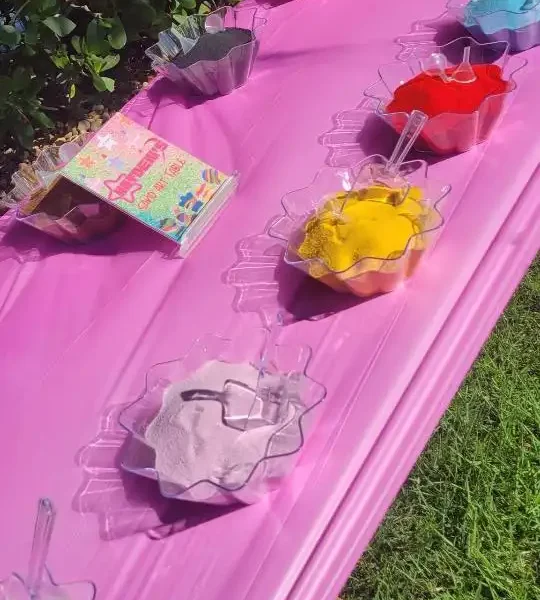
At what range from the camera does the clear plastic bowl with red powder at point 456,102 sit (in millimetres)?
1073

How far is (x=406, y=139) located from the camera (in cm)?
109

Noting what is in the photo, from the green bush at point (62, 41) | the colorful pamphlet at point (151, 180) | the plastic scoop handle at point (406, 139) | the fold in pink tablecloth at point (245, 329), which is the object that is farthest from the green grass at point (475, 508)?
the green bush at point (62, 41)

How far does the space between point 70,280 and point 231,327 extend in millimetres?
311

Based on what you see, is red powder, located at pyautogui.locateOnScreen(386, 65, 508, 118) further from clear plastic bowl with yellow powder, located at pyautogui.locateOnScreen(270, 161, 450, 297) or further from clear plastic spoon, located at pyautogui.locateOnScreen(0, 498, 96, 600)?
clear plastic spoon, located at pyautogui.locateOnScreen(0, 498, 96, 600)

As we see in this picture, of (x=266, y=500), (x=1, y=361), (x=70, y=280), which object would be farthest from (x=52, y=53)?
(x=266, y=500)

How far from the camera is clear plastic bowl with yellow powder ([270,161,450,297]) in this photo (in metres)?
0.94

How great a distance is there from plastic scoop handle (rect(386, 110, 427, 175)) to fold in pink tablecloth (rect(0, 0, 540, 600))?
6 centimetres

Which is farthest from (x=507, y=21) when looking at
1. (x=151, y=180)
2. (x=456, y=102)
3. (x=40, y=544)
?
(x=40, y=544)

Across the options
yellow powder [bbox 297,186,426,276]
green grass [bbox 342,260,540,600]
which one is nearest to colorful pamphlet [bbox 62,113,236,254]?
yellow powder [bbox 297,186,426,276]

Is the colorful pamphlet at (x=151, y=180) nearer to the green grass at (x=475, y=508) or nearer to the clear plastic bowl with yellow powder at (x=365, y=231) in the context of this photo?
the clear plastic bowl with yellow powder at (x=365, y=231)

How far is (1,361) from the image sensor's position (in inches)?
44.1

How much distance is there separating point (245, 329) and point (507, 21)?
2.18ft

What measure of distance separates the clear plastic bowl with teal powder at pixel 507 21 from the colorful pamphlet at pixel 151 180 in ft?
1.61

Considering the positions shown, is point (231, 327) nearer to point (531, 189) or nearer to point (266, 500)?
point (266, 500)
